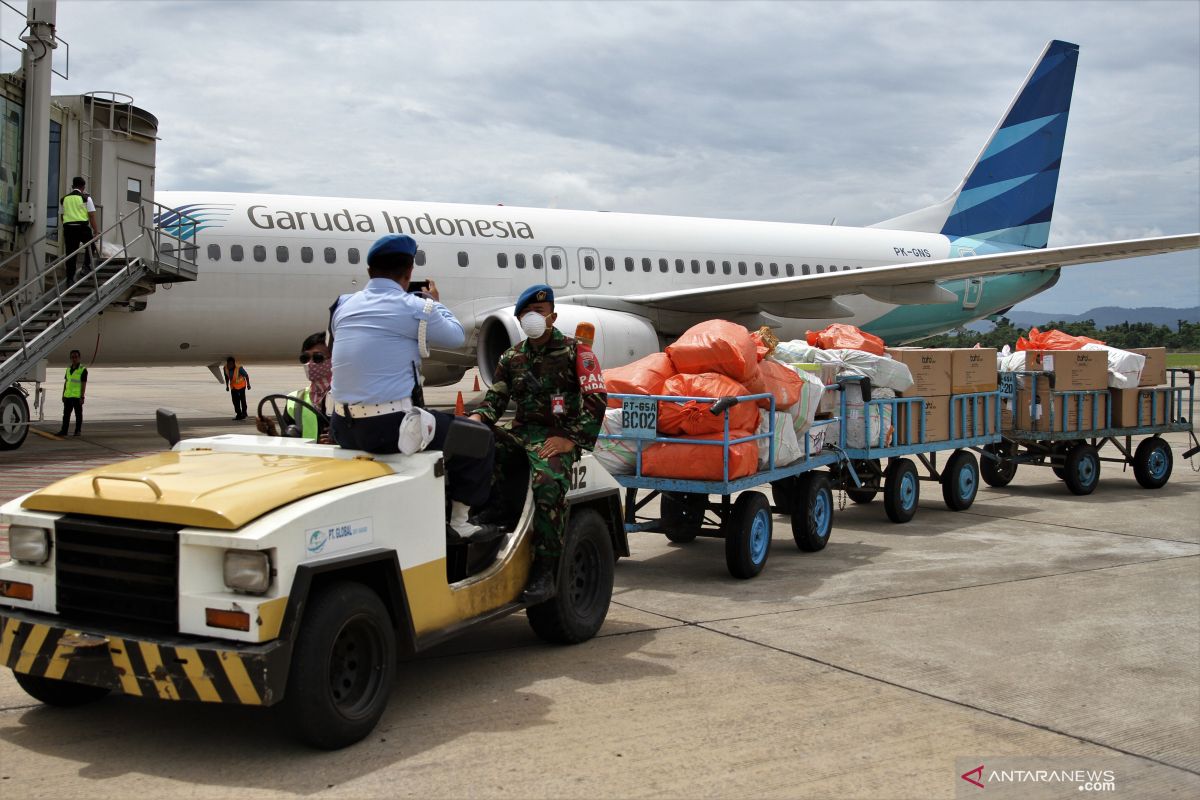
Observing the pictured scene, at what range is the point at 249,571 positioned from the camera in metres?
3.78

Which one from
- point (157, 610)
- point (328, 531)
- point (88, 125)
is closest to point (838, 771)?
point (328, 531)

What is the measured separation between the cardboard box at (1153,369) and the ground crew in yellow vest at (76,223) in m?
13.0

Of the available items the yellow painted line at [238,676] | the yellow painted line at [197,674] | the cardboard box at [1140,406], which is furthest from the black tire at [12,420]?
the cardboard box at [1140,406]

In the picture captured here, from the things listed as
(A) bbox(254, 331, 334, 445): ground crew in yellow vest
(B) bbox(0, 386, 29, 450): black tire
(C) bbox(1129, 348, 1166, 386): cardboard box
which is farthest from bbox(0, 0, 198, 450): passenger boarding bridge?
(C) bbox(1129, 348, 1166, 386): cardboard box

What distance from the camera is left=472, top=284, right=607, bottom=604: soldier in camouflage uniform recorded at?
207 inches

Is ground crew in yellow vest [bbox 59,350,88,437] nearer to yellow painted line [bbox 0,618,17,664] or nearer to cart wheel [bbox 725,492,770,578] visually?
cart wheel [bbox 725,492,770,578]

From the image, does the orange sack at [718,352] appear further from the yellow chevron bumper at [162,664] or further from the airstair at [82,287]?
the airstair at [82,287]

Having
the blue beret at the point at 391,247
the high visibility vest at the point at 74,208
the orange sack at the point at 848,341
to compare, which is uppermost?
the high visibility vest at the point at 74,208

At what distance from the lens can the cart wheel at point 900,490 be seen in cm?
979

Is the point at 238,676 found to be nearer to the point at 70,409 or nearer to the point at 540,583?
the point at 540,583

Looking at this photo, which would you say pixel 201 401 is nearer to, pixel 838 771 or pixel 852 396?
pixel 852 396

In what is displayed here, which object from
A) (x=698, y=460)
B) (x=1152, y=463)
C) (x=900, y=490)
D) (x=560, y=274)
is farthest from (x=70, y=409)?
(x=1152, y=463)

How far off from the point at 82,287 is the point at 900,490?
10.5 metres

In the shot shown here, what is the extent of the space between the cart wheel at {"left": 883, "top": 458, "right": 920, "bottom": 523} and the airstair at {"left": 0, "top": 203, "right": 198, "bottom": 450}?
31.6 feet
